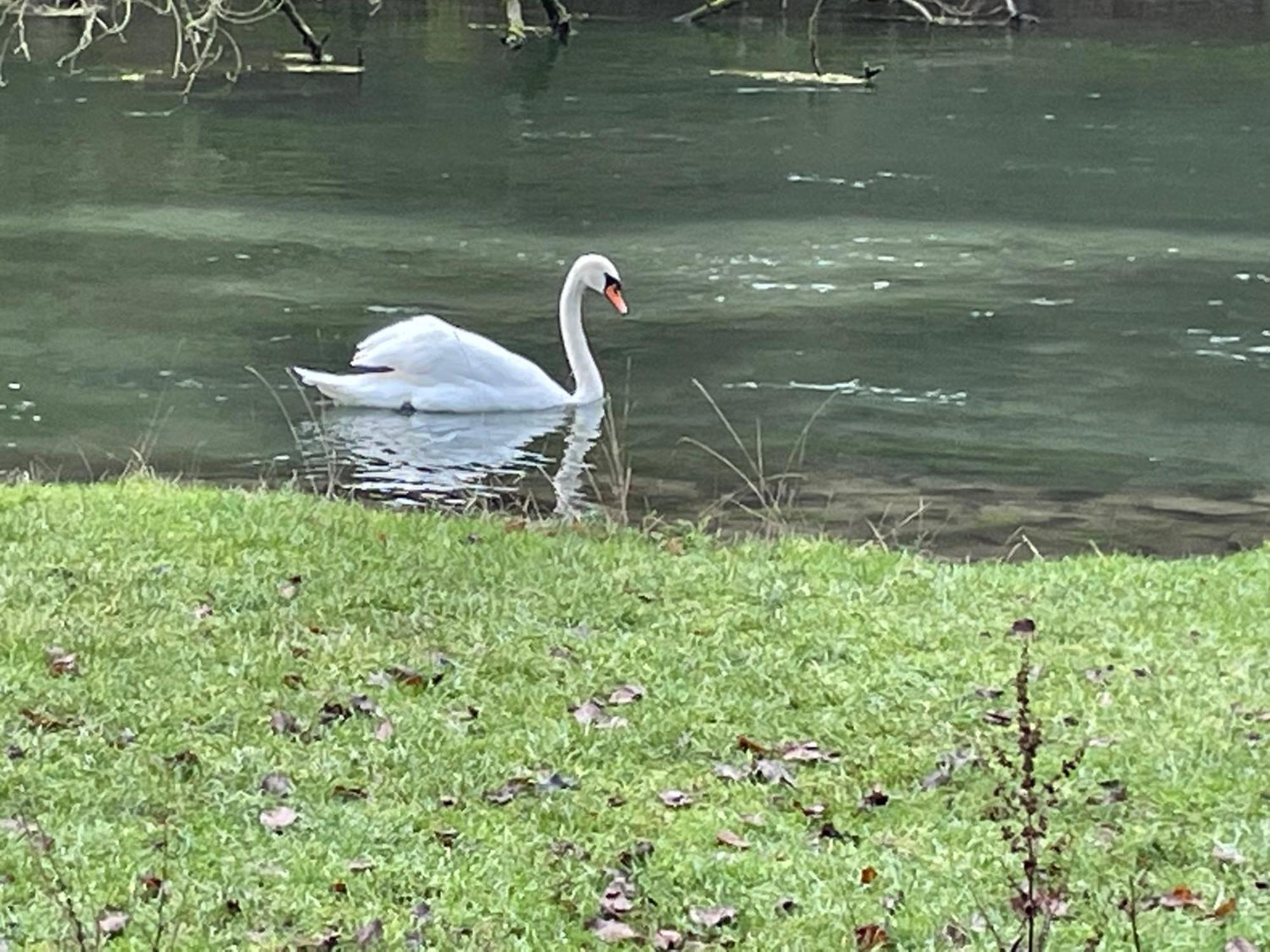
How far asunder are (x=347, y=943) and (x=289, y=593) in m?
2.96

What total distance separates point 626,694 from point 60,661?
1809 mm

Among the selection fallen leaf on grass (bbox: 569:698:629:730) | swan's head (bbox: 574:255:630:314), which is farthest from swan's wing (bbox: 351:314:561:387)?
fallen leaf on grass (bbox: 569:698:629:730)

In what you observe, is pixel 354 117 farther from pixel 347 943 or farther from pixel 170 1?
pixel 347 943

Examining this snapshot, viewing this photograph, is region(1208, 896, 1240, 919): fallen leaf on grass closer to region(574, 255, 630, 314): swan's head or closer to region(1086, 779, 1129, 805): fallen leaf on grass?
region(1086, 779, 1129, 805): fallen leaf on grass

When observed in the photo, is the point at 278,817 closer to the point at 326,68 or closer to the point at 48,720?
the point at 48,720

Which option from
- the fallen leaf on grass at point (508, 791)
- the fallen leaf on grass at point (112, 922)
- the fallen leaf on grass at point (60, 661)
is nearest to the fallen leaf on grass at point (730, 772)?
the fallen leaf on grass at point (508, 791)

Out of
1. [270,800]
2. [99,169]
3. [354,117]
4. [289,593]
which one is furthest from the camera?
[354,117]

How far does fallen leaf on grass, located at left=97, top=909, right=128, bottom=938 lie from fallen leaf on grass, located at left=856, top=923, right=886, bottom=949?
1.71 metres

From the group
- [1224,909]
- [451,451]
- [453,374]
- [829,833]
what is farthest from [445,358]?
[1224,909]

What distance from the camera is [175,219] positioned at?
846 inches

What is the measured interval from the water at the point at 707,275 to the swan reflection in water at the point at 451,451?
0.04 metres

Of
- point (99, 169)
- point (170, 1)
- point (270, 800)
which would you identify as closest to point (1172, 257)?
point (170, 1)

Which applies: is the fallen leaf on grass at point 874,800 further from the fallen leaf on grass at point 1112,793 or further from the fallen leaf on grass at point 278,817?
the fallen leaf on grass at point 278,817

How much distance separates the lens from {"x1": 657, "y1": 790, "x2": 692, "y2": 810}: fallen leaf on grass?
19.8 ft
